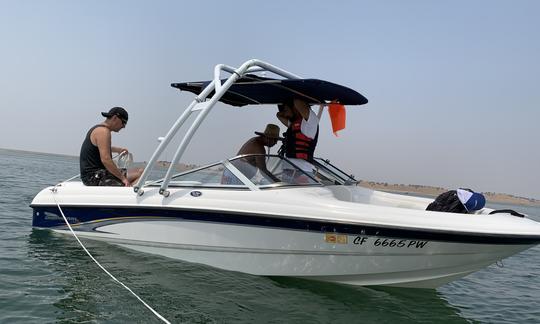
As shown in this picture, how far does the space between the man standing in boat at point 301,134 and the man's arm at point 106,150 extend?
7.70 ft

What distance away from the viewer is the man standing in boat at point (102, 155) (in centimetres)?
595

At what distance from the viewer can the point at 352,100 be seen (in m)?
5.80

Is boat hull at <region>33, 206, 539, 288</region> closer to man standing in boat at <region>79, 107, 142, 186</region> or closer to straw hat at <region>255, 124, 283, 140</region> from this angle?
man standing in boat at <region>79, 107, 142, 186</region>

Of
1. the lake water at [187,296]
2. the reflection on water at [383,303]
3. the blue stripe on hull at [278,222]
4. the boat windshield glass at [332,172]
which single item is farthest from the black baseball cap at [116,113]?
the reflection on water at [383,303]

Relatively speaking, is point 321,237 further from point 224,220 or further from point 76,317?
point 76,317

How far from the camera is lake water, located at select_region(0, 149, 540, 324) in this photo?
3705 mm

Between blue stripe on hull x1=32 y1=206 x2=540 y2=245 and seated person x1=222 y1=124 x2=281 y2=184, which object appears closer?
blue stripe on hull x1=32 y1=206 x2=540 y2=245

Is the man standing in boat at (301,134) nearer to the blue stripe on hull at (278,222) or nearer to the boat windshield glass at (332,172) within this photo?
the boat windshield glass at (332,172)

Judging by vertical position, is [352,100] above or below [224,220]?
above

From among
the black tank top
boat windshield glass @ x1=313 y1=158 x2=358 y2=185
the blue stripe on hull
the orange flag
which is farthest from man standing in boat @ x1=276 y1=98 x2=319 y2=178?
the black tank top

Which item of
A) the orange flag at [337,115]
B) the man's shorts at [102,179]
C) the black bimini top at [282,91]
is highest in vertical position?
the black bimini top at [282,91]

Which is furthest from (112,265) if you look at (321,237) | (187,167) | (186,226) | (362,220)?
(362,220)

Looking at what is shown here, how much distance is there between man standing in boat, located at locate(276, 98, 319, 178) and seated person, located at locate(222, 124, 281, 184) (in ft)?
0.74

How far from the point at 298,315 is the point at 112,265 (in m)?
2.34
